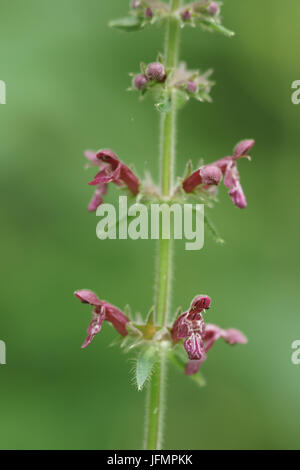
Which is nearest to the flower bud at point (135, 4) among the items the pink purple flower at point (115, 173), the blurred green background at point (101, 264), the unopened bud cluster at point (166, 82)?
the unopened bud cluster at point (166, 82)

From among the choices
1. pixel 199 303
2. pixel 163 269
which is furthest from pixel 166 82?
pixel 199 303

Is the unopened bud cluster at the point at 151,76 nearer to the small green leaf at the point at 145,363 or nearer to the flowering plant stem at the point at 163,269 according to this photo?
the flowering plant stem at the point at 163,269

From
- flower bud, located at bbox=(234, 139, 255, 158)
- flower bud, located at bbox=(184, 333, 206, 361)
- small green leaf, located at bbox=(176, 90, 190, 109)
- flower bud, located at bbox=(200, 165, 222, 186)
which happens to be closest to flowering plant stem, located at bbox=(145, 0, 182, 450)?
small green leaf, located at bbox=(176, 90, 190, 109)

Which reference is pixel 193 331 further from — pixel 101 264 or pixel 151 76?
pixel 101 264

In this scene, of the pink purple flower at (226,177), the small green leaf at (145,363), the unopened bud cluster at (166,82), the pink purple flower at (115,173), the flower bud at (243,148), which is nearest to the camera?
the small green leaf at (145,363)

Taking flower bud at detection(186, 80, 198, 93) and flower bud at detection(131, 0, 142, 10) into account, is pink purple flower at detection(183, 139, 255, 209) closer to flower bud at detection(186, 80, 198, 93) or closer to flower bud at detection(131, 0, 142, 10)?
flower bud at detection(186, 80, 198, 93)
